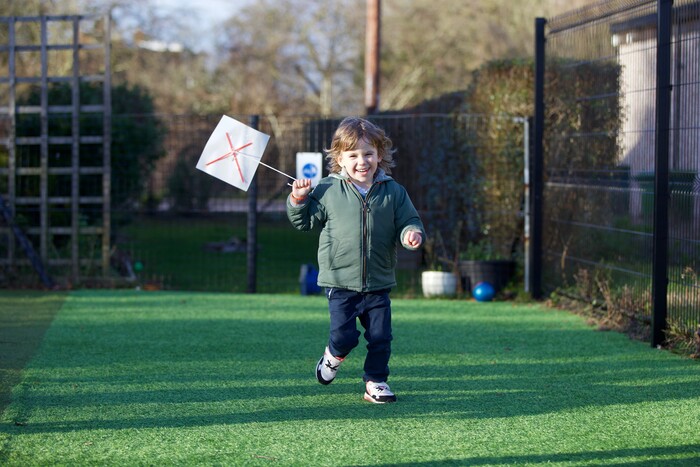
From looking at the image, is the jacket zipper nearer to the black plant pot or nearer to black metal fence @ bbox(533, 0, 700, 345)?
black metal fence @ bbox(533, 0, 700, 345)

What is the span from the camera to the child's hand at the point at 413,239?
16.4ft

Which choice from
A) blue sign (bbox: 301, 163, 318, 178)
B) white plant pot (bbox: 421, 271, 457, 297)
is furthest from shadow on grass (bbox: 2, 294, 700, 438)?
blue sign (bbox: 301, 163, 318, 178)

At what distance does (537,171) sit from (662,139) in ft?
9.60

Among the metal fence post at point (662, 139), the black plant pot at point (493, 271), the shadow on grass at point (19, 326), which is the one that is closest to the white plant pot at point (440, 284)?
the black plant pot at point (493, 271)

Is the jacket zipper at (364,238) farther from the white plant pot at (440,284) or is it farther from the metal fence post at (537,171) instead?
the white plant pot at (440,284)

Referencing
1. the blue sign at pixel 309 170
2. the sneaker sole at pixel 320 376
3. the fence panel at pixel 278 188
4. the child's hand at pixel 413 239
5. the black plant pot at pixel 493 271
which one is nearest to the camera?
the child's hand at pixel 413 239

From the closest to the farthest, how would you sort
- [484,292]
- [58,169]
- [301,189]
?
[301,189]
[484,292]
[58,169]

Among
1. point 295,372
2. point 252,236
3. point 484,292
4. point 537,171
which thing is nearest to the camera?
point 295,372

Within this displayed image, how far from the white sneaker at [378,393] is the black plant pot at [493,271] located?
209 inches

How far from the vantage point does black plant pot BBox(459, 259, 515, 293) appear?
10.4 m

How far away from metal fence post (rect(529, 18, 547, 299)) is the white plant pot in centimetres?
89

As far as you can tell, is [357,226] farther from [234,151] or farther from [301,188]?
[234,151]

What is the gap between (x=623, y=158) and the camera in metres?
7.93

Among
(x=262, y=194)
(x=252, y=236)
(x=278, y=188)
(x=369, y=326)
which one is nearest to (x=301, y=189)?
(x=369, y=326)
